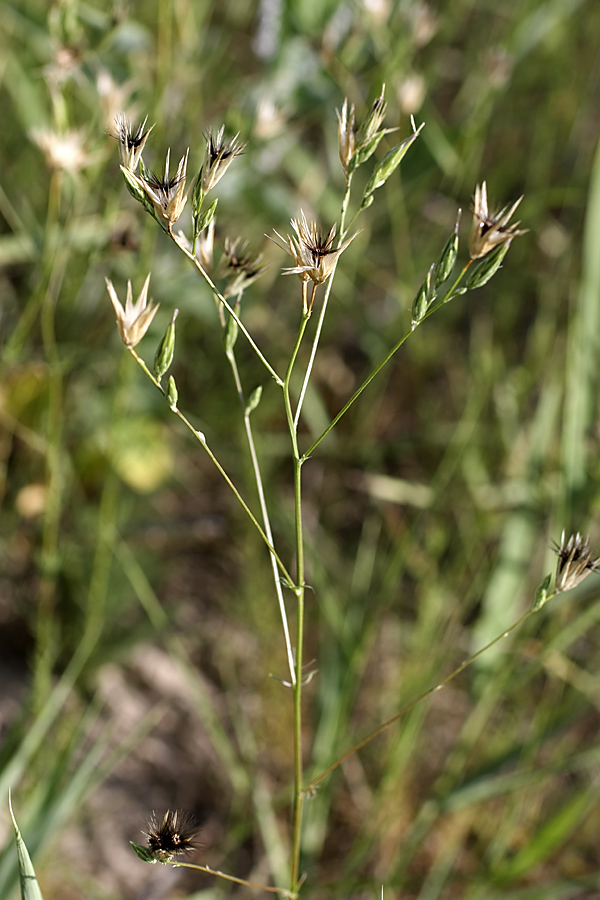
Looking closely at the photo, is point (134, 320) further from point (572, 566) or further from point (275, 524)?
point (275, 524)

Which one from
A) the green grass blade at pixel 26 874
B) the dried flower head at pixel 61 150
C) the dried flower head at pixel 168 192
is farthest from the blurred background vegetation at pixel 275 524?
the dried flower head at pixel 168 192

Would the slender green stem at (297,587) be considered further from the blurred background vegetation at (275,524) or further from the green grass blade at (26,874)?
the blurred background vegetation at (275,524)

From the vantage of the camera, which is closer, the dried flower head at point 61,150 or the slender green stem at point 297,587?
the slender green stem at point 297,587

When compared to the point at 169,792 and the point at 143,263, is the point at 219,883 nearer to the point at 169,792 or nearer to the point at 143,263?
the point at 169,792

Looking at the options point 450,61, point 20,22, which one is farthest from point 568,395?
point 450,61

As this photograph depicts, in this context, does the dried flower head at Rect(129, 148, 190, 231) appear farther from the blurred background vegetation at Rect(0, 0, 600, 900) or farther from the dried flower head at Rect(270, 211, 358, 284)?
the blurred background vegetation at Rect(0, 0, 600, 900)

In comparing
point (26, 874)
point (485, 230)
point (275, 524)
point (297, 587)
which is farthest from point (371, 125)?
point (275, 524)
